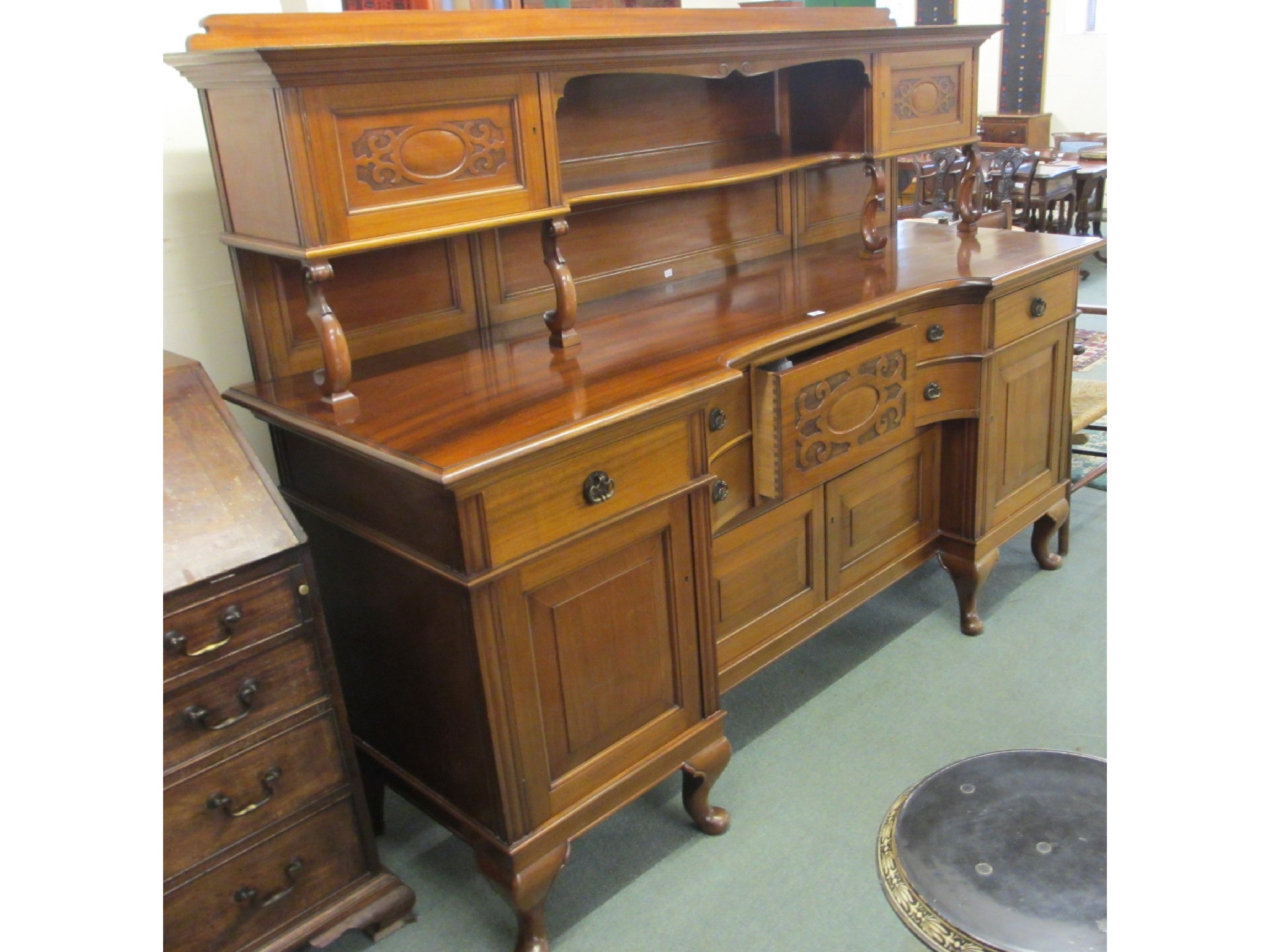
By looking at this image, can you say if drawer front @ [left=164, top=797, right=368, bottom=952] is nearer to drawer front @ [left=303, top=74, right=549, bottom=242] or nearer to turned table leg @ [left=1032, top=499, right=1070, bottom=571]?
drawer front @ [left=303, top=74, right=549, bottom=242]

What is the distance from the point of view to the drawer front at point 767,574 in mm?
2098

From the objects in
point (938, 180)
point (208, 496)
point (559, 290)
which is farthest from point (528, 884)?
point (938, 180)

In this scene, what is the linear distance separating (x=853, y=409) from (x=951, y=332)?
1.41 feet

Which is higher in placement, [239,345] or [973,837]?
[239,345]

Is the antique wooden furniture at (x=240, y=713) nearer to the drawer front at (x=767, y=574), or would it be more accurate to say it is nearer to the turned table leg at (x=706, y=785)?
the turned table leg at (x=706, y=785)

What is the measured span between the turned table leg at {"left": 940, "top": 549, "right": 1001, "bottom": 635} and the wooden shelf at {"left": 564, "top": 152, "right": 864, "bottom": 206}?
40.3 inches

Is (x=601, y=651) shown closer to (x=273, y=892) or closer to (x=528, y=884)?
(x=528, y=884)

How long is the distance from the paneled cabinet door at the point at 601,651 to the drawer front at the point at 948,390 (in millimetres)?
887

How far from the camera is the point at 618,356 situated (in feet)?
6.11

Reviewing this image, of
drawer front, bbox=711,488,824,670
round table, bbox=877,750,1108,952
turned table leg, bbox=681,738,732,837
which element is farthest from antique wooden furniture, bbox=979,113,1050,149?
turned table leg, bbox=681,738,732,837

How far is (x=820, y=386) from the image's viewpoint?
200cm
